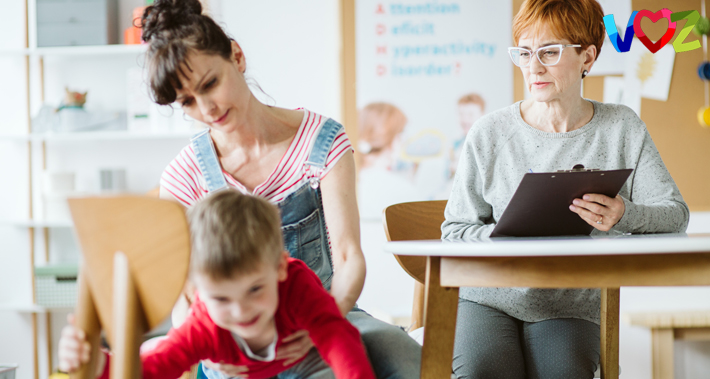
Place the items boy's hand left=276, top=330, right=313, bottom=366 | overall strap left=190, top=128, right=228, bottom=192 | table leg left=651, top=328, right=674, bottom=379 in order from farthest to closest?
table leg left=651, top=328, right=674, bottom=379
overall strap left=190, top=128, right=228, bottom=192
boy's hand left=276, top=330, right=313, bottom=366

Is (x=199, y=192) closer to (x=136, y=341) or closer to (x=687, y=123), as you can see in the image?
(x=136, y=341)

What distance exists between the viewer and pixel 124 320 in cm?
66

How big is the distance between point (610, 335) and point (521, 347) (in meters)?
0.19

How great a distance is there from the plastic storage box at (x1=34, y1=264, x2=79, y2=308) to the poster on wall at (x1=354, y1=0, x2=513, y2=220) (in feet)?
4.47

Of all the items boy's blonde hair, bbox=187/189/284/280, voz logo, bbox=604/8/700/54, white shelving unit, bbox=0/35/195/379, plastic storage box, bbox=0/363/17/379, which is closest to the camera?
boy's blonde hair, bbox=187/189/284/280

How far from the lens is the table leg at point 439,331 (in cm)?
98

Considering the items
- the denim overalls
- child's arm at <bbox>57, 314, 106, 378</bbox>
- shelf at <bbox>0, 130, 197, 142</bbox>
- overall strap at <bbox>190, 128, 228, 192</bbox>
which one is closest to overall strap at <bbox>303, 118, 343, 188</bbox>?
the denim overalls

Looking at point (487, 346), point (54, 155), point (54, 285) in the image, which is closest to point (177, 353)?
point (487, 346)

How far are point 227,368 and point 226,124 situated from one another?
16.7 inches

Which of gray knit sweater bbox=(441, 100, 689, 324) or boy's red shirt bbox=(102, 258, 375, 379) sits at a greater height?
gray knit sweater bbox=(441, 100, 689, 324)

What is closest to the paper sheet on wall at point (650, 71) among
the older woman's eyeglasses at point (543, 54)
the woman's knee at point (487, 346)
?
the older woman's eyeglasses at point (543, 54)

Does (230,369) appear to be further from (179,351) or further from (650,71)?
(650,71)

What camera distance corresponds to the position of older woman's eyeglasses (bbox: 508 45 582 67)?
1386 millimetres

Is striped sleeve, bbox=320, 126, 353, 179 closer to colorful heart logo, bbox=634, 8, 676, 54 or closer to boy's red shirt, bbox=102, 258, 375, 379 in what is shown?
boy's red shirt, bbox=102, 258, 375, 379
